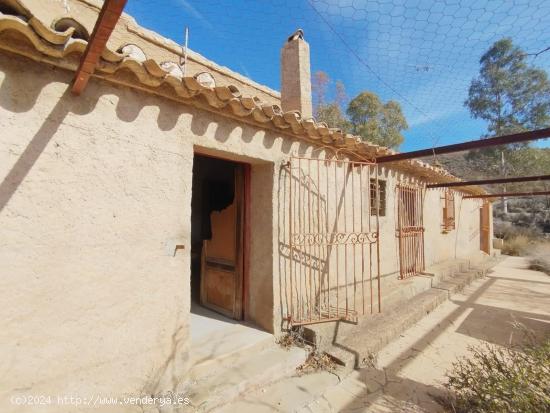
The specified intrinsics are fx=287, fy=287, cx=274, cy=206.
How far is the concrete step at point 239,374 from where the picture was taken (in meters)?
2.66

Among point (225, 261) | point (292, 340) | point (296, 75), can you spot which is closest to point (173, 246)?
point (225, 261)

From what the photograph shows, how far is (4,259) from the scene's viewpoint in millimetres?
1951

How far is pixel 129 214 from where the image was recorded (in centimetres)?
251

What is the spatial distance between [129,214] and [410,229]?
6.17 meters

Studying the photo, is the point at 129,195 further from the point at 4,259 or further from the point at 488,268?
the point at 488,268

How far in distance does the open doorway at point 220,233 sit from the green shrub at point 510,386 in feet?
8.92

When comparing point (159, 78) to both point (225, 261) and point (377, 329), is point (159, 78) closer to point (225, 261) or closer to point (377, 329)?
point (225, 261)

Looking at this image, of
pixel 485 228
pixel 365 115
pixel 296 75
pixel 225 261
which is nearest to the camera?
pixel 225 261

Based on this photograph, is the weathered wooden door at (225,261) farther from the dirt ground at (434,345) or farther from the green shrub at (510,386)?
the green shrub at (510,386)

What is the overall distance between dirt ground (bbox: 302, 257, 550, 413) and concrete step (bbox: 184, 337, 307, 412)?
502 mm

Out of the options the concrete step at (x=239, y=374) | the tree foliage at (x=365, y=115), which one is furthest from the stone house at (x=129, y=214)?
the tree foliage at (x=365, y=115)

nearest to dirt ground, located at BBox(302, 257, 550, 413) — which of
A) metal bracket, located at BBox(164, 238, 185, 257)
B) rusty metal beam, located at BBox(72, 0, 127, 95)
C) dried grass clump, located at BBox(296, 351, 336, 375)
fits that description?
dried grass clump, located at BBox(296, 351, 336, 375)

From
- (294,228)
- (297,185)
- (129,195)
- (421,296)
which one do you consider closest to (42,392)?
(129,195)

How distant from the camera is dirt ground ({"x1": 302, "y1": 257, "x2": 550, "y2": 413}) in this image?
2967 mm
